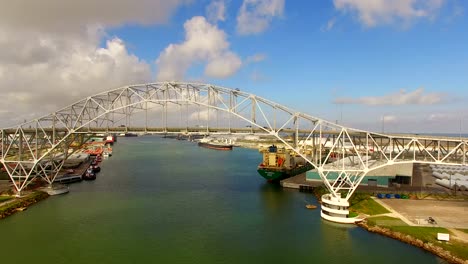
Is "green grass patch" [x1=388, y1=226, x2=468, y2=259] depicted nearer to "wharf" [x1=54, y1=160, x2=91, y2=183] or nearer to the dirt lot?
the dirt lot

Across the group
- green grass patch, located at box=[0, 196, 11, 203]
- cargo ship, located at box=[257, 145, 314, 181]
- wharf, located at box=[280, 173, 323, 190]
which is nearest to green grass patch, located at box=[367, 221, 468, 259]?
wharf, located at box=[280, 173, 323, 190]

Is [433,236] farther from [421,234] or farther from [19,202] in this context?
[19,202]

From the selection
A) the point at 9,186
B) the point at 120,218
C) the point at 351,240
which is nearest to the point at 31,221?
the point at 120,218

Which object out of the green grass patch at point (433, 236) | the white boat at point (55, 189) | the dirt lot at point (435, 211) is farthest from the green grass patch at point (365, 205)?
the white boat at point (55, 189)

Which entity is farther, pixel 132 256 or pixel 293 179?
pixel 293 179

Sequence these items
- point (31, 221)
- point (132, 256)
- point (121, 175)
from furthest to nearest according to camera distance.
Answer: point (121, 175), point (31, 221), point (132, 256)

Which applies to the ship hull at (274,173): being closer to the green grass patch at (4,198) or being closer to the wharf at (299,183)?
the wharf at (299,183)

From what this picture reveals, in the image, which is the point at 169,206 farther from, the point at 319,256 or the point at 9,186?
the point at 9,186
